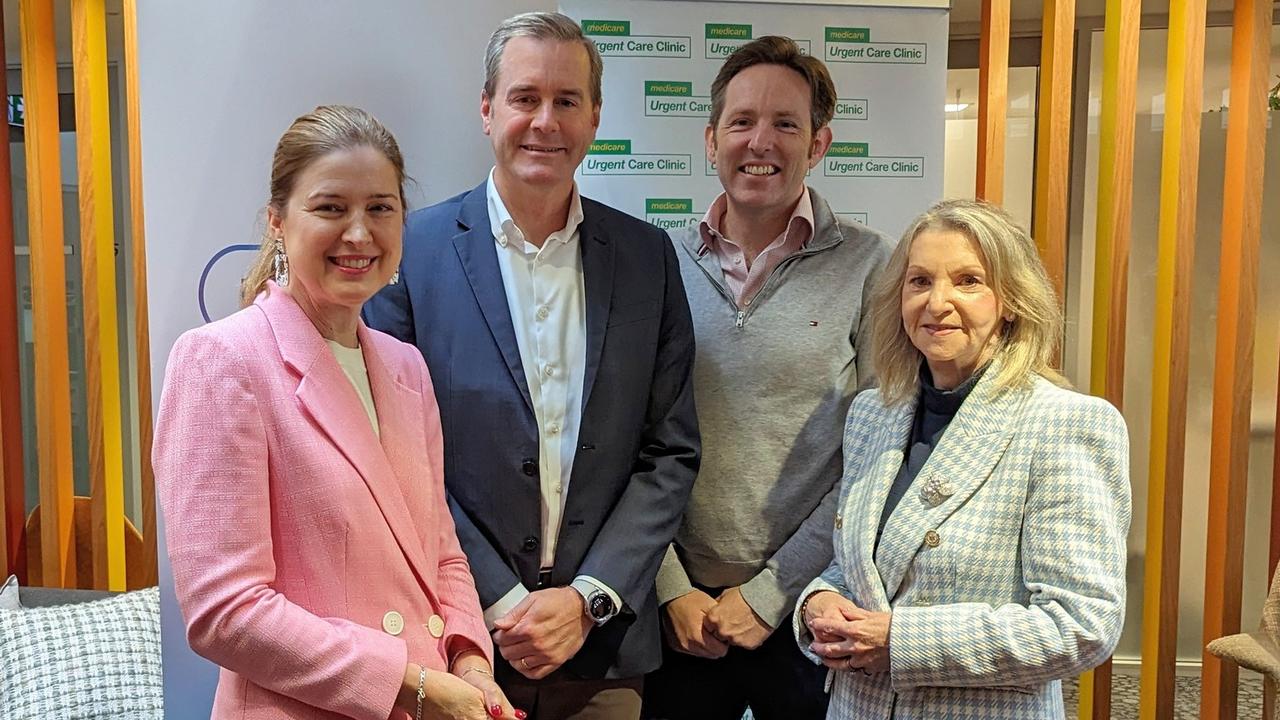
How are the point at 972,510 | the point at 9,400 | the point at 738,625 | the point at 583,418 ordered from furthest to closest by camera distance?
1. the point at 9,400
2. the point at 738,625
3. the point at 583,418
4. the point at 972,510

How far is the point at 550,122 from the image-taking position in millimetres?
1960

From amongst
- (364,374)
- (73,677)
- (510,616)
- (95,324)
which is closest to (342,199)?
(364,374)

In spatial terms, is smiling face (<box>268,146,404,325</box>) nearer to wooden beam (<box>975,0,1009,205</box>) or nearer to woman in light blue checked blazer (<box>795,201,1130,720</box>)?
woman in light blue checked blazer (<box>795,201,1130,720</box>)

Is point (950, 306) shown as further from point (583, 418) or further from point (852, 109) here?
point (852, 109)

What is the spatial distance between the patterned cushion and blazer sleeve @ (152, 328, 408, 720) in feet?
5.69

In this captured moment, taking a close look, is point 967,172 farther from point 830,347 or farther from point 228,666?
point 228,666

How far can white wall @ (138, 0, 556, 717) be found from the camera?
2230 mm

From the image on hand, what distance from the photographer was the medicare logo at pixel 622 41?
9.85 feet

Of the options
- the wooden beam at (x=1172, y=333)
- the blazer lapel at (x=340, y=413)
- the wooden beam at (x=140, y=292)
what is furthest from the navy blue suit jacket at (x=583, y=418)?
the wooden beam at (x=1172, y=333)

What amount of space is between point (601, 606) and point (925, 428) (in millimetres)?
722

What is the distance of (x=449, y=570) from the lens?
1.73 metres

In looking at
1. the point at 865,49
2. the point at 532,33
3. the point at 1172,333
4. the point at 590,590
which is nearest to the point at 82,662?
the point at 590,590

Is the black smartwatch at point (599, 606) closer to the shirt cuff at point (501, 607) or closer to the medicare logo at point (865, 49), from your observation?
the shirt cuff at point (501, 607)

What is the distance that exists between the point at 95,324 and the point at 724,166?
76.7 inches
